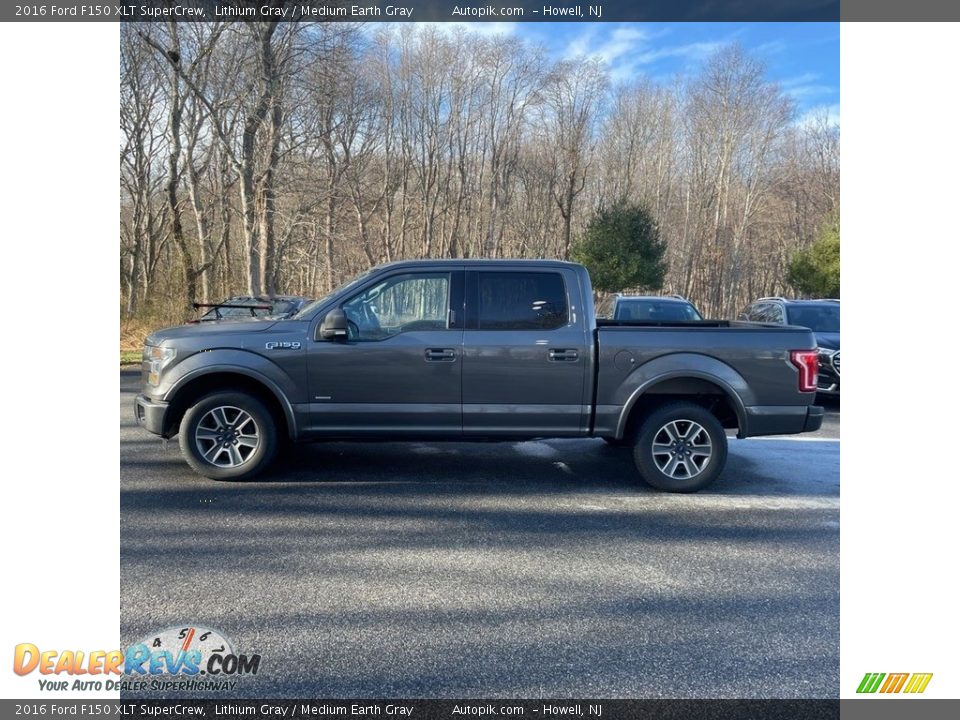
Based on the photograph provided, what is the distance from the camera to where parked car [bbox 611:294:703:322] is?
12.6m

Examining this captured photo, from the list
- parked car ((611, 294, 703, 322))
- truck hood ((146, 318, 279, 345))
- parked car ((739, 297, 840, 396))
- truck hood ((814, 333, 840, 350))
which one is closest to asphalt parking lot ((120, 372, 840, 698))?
truck hood ((146, 318, 279, 345))

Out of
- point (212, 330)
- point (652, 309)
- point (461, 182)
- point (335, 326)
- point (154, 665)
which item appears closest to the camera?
point (154, 665)

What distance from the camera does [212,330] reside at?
5867 mm

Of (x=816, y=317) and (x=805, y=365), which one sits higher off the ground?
(x=816, y=317)

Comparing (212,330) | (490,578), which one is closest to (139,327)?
(212,330)

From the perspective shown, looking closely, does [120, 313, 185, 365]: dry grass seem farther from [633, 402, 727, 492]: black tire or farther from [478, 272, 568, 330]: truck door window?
[633, 402, 727, 492]: black tire

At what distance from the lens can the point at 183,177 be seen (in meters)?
25.9

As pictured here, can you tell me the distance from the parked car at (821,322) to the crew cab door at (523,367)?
260 inches

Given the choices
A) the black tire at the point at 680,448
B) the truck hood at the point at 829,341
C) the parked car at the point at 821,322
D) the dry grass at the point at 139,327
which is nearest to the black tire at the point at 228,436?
the black tire at the point at 680,448

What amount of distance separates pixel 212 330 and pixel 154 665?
3359 mm

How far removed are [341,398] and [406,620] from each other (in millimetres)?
2656

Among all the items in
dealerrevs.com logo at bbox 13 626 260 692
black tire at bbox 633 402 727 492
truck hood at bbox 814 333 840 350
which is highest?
truck hood at bbox 814 333 840 350

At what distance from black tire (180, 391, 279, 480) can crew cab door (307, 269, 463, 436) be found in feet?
1.56

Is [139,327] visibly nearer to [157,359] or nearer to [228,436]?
[157,359]
